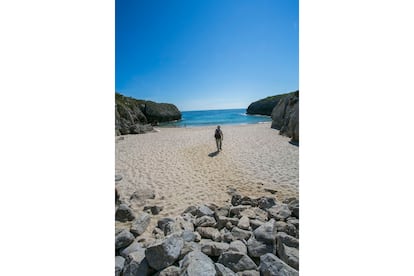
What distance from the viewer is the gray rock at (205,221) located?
2164 mm

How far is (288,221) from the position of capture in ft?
6.89

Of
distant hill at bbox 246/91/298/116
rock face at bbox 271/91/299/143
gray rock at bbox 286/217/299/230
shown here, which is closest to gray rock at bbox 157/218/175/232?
gray rock at bbox 286/217/299/230

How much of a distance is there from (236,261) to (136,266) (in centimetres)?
71

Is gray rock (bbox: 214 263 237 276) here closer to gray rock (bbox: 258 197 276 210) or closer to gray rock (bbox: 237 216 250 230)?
gray rock (bbox: 237 216 250 230)

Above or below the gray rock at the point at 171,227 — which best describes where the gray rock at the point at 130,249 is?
below

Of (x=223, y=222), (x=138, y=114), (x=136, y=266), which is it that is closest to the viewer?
(x=136, y=266)

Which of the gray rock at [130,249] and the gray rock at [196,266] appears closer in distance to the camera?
the gray rock at [196,266]

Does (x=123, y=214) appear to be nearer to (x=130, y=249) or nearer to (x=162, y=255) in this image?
(x=130, y=249)

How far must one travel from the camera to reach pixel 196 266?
1.30m

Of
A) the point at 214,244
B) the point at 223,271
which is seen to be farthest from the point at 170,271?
the point at 214,244

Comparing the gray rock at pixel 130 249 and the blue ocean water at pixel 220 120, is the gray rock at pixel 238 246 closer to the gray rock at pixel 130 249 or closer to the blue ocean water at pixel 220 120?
the gray rock at pixel 130 249

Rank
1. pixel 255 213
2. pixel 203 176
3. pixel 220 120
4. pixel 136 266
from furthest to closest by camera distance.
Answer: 1. pixel 220 120
2. pixel 203 176
3. pixel 255 213
4. pixel 136 266

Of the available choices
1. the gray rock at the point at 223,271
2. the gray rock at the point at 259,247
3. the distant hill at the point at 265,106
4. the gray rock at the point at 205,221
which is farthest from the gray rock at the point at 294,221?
the distant hill at the point at 265,106
